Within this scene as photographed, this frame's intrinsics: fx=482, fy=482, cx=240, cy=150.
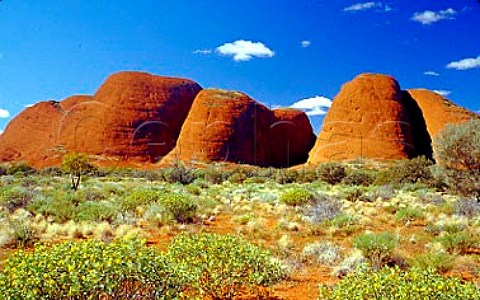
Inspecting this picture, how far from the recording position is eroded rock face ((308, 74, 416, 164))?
42.7 meters

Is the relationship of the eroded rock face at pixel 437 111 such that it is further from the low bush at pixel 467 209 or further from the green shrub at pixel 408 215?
the green shrub at pixel 408 215

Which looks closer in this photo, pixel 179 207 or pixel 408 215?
pixel 179 207

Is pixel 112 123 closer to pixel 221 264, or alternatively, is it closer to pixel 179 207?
pixel 179 207

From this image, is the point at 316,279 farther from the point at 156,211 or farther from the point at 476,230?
the point at 156,211

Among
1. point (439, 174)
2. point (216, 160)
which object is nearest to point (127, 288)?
point (439, 174)

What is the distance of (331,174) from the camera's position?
3036 cm

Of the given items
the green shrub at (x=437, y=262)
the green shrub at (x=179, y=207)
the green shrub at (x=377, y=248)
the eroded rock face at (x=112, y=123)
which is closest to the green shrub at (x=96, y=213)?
the green shrub at (x=179, y=207)

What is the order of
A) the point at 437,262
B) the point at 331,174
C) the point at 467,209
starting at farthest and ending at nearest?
the point at 331,174
the point at 467,209
the point at 437,262

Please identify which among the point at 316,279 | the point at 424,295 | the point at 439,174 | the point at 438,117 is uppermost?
the point at 438,117

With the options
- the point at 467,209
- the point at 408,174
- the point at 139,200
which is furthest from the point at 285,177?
the point at 467,209

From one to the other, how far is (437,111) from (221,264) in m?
44.0

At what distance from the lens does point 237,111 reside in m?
52.1

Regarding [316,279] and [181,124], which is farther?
[181,124]

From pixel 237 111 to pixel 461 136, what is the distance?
3783cm
